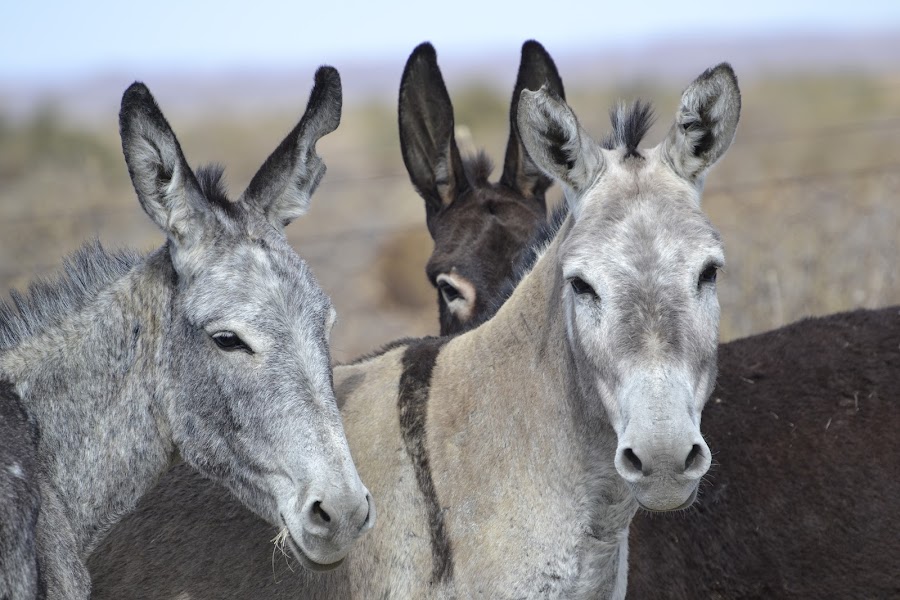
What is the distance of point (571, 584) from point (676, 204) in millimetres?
1482

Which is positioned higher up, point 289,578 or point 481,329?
point 481,329

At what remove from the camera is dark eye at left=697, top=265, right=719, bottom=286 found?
354 centimetres

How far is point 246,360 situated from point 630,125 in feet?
6.00

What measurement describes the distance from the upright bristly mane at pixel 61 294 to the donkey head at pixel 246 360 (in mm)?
427

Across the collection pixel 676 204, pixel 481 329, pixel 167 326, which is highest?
pixel 676 204

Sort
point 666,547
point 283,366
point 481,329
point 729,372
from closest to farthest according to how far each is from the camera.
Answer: point 283,366 → point 481,329 → point 666,547 → point 729,372

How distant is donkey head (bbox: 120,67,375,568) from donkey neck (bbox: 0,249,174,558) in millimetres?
80

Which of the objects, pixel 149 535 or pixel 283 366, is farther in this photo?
pixel 149 535

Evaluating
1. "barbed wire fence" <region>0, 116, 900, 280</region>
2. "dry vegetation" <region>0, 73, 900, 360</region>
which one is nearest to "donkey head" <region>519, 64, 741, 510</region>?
"dry vegetation" <region>0, 73, 900, 360</region>

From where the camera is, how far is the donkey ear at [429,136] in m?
6.05

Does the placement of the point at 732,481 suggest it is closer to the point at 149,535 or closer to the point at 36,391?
the point at 149,535

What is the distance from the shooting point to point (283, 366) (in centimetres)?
355

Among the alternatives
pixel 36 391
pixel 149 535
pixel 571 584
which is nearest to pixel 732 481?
pixel 571 584

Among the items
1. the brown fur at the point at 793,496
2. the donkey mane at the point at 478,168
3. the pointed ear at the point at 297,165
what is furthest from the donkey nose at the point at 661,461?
the donkey mane at the point at 478,168
